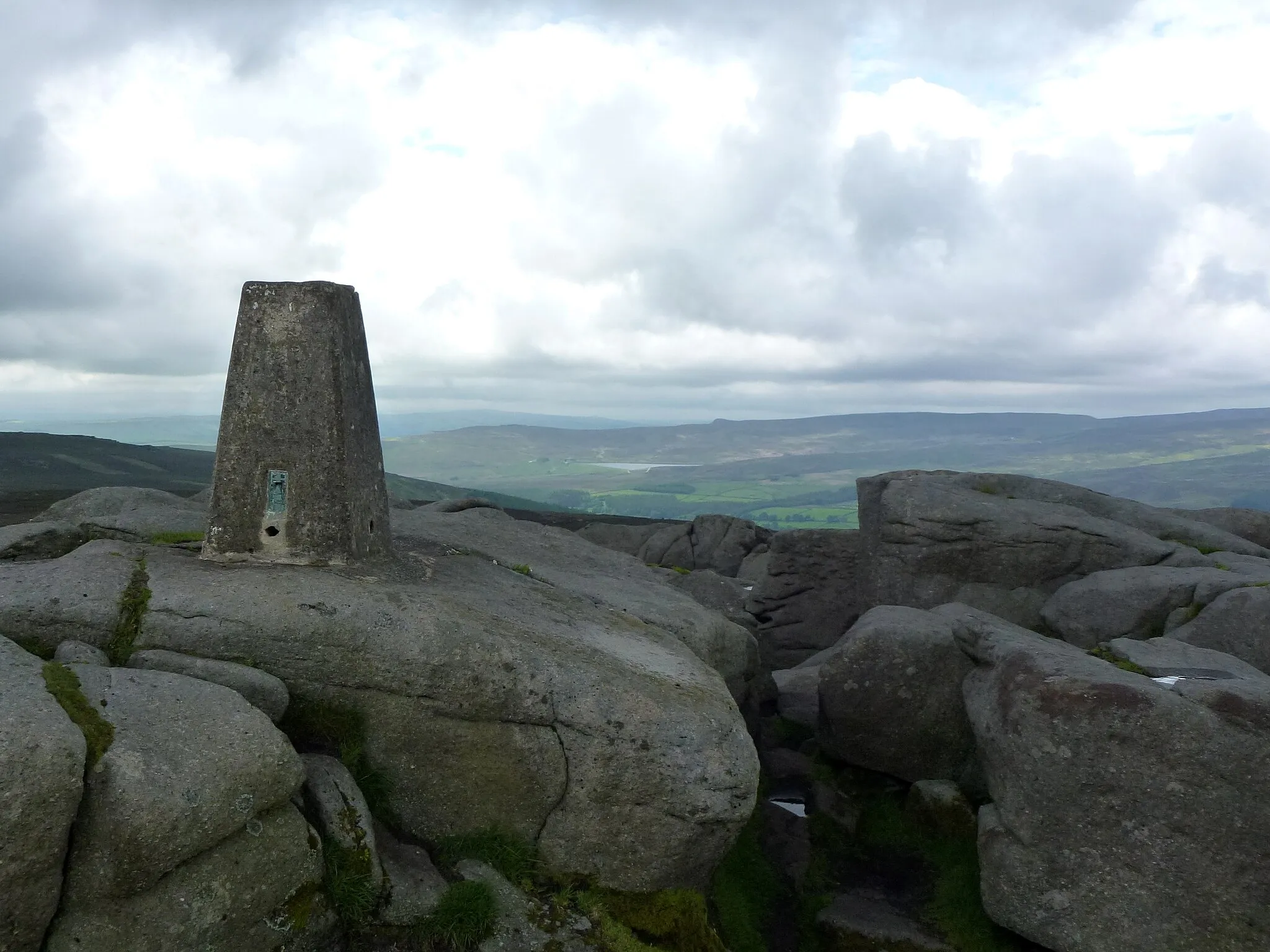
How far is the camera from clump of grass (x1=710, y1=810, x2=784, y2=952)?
16.2 m

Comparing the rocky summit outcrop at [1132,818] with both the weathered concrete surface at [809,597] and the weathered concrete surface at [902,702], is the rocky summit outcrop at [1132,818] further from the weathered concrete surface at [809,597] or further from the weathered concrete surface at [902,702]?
the weathered concrete surface at [809,597]

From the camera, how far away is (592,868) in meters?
14.3

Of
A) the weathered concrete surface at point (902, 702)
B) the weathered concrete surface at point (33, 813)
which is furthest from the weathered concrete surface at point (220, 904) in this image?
the weathered concrete surface at point (902, 702)

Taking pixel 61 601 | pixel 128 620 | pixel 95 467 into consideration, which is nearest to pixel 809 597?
pixel 128 620

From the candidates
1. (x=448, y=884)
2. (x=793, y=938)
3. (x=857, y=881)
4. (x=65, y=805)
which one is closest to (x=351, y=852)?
(x=448, y=884)

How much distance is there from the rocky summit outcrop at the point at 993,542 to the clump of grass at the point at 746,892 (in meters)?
14.3

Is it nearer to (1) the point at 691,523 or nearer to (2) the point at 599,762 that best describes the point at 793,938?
(2) the point at 599,762

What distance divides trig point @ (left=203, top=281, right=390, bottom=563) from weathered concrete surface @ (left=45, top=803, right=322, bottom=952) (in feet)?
19.1

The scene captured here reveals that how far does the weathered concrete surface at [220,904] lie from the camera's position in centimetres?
1031

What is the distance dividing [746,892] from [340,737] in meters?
8.39

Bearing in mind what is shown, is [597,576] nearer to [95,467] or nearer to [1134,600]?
[1134,600]

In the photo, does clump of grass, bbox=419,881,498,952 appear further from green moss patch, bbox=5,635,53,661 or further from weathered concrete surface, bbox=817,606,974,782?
weathered concrete surface, bbox=817,606,974,782

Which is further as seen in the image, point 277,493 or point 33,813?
point 277,493

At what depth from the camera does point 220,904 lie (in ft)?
35.8
